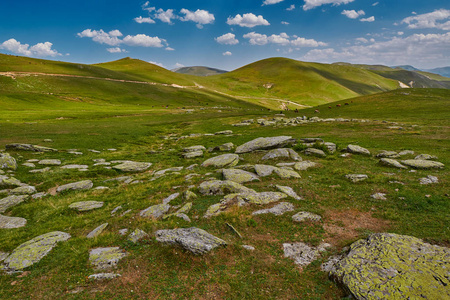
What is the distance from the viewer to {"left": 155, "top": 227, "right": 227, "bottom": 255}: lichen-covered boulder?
12805mm

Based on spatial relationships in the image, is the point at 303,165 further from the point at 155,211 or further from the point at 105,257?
the point at 105,257

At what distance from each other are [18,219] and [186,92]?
585 ft

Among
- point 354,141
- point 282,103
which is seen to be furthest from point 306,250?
point 282,103

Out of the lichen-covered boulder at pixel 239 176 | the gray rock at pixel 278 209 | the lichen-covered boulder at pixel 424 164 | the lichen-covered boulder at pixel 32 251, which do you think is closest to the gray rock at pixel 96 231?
the lichen-covered boulder at pixel 32 251

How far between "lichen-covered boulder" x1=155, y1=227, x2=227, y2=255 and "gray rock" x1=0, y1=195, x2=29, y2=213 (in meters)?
17.6

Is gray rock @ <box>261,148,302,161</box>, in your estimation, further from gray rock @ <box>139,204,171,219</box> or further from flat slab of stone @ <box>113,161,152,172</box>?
flat slab of stone @ <box>113,161,152,172</box>

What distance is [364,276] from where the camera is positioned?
968 centimetres

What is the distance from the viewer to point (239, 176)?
78.1ft

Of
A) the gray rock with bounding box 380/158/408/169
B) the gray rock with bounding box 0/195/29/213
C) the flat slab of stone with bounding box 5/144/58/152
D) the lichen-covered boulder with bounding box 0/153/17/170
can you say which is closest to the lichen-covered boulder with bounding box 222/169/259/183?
the gray rock with bounding box 380/158/408/169

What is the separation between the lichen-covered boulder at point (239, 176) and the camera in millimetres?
23364

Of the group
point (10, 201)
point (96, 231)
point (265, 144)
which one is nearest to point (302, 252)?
point (96, 231)

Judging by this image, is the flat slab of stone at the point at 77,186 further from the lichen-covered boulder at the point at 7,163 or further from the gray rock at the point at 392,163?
the gray rock at the point at 392,163

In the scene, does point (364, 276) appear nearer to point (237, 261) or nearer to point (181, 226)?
point (237, 261)

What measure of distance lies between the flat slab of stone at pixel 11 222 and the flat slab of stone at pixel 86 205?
358cm
